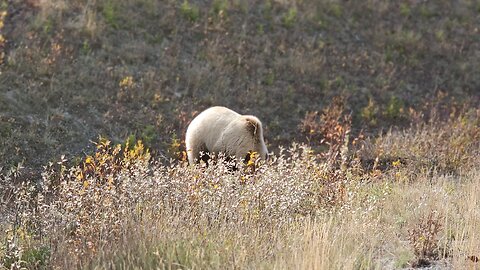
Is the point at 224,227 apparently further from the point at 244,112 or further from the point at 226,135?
the point at 244,112

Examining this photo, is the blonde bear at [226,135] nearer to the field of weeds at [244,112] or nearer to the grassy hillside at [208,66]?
the field of weeds at [244,112]

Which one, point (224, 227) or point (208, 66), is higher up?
point (224, 227)

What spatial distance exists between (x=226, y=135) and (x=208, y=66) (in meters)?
5.33

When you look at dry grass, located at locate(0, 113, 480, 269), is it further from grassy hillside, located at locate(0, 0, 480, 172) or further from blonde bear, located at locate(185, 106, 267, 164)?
grassy hillside, located at locate(0, 0, 480, 172)

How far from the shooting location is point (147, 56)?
14664 millimetres

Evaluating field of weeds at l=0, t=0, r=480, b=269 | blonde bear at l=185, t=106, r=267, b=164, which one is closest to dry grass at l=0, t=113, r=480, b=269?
field of weeds at l=0, t=0, r=480, b=269

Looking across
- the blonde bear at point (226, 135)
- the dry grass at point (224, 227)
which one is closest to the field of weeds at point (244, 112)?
the dry grass at point (224, 227)

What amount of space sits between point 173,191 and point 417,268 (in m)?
2.41

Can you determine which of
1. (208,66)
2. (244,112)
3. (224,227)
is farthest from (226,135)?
(208,66)

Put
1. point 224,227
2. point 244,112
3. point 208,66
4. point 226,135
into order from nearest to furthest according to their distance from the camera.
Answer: point 224,227, point 226,135, point 244,112, point 208,66

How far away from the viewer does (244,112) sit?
45.4 feet

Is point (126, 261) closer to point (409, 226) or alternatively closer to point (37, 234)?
point (37, 234)

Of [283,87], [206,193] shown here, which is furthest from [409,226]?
[283,87]

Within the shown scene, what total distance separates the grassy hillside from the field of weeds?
0.14 ft
